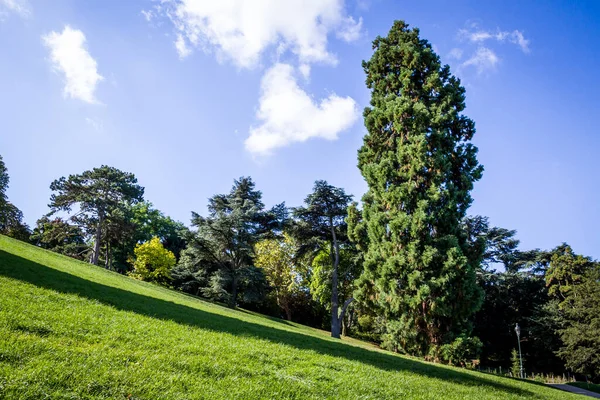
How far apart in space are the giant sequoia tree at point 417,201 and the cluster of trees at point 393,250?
6cm

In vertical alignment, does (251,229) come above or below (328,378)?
above

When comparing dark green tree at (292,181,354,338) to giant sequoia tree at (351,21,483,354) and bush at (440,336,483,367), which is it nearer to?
giant sequoia tree at (351,21,483,354)

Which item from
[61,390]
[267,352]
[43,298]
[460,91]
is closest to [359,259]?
[460,91]

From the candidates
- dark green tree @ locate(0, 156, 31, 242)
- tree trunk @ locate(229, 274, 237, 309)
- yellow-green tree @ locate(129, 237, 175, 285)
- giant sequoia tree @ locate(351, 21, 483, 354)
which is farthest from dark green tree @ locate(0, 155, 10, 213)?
giant sequoia tree @ locate(351, 21, 483, 354)

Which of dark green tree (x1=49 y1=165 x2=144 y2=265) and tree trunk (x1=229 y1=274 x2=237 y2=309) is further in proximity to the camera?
dark green tree (x1=49 y1=165 x2=144 y2=265)

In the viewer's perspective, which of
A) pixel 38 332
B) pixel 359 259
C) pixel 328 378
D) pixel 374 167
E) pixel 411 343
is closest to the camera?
pixel 38 332

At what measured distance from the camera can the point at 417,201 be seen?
15602 millimetres

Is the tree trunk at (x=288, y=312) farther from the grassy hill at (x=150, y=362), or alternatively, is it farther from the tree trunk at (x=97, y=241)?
the grassy hill at (x=150, y=362)

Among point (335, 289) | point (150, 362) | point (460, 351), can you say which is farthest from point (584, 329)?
point (150, 362)

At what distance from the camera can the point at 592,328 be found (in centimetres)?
2770

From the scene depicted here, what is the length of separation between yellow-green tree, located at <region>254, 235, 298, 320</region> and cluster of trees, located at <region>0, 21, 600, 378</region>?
5.2 inches

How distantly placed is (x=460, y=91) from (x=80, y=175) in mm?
39162

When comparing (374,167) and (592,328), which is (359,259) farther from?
(592,328)

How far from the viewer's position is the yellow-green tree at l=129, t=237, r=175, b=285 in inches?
1331
